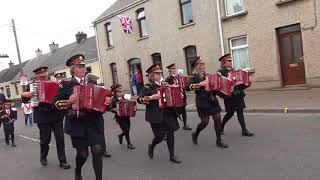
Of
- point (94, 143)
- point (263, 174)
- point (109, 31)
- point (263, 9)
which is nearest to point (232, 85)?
point (263, 174)

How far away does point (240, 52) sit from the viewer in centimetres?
2088

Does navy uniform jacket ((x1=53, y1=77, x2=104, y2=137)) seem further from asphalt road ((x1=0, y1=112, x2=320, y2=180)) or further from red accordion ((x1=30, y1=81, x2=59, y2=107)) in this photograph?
red accordion ((x1=30, y1=81, x2=59, y2=107))

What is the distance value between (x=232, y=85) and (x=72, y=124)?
150 inches

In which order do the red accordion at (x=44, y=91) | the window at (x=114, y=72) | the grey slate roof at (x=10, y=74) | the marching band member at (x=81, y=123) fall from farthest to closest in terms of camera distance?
the grey slate roof at (x=10, y=74) → the window at (x=114, y=72) → the red accordion at (x=44, y=91) → the marching band member at (x=81, y=123)

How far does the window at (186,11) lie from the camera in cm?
2370

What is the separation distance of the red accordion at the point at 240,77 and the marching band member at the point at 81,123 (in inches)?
149

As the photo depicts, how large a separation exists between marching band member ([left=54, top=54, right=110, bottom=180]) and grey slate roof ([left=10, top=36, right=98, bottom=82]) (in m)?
31.6

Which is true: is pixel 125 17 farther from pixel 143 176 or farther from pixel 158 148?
pixel 143 176

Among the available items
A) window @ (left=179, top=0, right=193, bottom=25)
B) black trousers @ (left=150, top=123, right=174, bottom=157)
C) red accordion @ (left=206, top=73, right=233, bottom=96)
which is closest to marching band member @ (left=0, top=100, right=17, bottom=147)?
black trousers @ (left=150, top=123, right=174, bottom=157)

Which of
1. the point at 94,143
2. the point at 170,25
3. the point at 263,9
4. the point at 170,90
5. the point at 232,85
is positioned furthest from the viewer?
the point at 170,25

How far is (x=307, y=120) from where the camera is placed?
36.0 ft

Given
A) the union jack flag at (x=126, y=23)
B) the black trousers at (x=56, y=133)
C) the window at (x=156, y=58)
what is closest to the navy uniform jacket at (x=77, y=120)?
the black trousers at (x=56, y=133)

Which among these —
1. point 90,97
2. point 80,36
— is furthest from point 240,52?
point 80,36

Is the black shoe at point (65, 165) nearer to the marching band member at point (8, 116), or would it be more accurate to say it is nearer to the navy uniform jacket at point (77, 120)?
the navy uniform jacket at point (77, 120)
